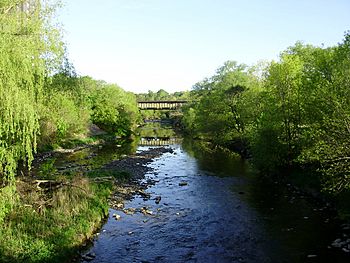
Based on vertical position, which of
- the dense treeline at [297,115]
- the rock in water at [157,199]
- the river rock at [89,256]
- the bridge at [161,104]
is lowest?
the river rock at [89,256]

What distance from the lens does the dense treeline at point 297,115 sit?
69.8 ft

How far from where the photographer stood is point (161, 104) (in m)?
161

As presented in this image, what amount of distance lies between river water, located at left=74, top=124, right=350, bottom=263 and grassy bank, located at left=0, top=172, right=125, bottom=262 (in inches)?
43.3

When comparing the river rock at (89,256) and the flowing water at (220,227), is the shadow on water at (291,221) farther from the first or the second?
the river rock at (89,256)

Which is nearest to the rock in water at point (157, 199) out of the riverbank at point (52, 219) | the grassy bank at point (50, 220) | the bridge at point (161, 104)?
the riverbank at point (52, 219)

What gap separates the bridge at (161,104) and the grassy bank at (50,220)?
132946 mm

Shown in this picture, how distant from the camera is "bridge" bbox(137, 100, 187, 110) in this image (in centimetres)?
15775

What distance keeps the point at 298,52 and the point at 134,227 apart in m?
43.3

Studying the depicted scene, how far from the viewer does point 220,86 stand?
2776 inches

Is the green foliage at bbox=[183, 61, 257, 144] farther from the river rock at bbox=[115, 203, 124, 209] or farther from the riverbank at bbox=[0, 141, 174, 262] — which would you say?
the riverbank at bbox=[0, 141, 174, 262]

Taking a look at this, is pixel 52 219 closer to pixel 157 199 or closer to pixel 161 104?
pixel 157 199

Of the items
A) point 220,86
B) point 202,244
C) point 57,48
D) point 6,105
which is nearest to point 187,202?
point 202,244

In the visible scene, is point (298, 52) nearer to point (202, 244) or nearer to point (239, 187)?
point (239, 187)

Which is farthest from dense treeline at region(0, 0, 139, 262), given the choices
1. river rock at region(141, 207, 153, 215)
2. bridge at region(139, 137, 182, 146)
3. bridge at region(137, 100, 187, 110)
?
bridge at region(137, 100, 187, 110)
